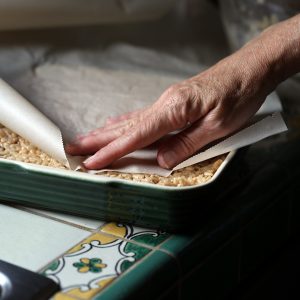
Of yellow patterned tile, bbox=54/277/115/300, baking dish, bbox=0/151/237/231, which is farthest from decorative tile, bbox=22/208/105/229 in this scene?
yellow patterned tile, bbox=54/277/115/300

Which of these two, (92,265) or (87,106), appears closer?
(92,265)

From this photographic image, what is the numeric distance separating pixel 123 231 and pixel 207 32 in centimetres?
75

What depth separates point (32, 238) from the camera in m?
0.65

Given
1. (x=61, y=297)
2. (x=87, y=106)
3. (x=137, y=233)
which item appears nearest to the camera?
(x=61, y=297)

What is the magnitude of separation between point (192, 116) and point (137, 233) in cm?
15

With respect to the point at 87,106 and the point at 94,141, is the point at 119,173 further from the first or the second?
the point at 87,106

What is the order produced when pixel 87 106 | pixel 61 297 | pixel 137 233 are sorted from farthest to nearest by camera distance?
pixel 87 106 < pixel 137 233 < pixel 61 297

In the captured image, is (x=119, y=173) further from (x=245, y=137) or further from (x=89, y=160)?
(x=245, y=137)

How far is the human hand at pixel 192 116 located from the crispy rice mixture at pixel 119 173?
0.8 inches

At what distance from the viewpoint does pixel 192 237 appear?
66cm

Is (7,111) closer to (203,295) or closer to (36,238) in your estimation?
(36,238)

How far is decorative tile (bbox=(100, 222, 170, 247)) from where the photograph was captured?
0.66 meters

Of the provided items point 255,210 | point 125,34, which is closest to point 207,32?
point 125,34

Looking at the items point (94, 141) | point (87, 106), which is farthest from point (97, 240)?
point (87, 106)
